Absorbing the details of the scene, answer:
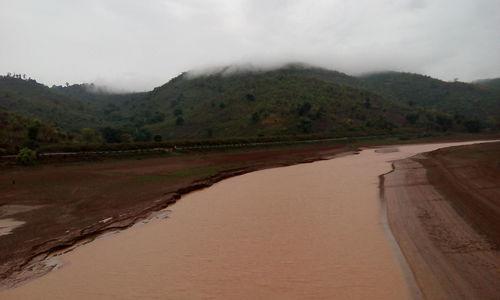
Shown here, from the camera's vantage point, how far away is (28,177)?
30.4 metres

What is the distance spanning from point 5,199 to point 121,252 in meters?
15.4

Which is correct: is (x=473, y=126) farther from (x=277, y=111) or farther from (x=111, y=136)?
(x=111, y=136)

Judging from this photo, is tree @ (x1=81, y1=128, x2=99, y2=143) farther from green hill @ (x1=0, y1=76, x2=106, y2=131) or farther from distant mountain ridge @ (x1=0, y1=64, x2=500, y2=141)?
green hill @ (x1=0, y1=76, x2=106, y2=131)

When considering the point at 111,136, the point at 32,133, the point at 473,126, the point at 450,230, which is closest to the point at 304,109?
the point at 111,136

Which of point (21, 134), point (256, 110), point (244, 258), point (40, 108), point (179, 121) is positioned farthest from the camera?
point (179, 121)

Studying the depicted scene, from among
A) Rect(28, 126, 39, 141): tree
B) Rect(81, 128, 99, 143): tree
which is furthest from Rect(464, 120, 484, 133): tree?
Rect(28, 126, 39, 141): tree

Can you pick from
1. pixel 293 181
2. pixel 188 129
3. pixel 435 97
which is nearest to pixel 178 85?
pixel 188 129

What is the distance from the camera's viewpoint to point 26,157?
119ft

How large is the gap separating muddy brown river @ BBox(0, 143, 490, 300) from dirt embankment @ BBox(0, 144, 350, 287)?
46.5 inches

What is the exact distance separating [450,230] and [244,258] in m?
8.90

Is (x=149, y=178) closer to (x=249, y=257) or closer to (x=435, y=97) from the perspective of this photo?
(x=249, y=257)

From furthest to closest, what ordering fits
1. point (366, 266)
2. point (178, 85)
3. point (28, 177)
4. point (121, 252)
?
point (178, 85) → point (28, 177) → point (121, 252) → point (366, 266)

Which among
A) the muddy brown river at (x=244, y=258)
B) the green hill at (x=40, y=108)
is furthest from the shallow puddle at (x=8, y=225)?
the green hill at (x=40, y=108)

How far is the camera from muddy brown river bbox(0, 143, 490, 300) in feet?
31.9
